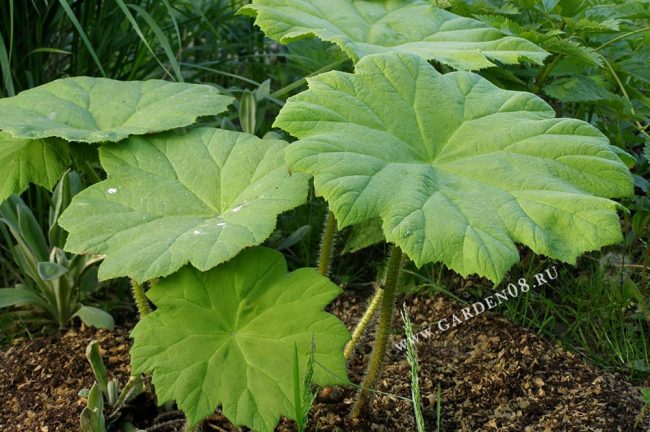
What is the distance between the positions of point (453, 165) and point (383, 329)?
0.42 m

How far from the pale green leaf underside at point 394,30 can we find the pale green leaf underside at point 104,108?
265mm

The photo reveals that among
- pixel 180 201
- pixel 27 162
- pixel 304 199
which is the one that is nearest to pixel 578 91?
pixel 304 199

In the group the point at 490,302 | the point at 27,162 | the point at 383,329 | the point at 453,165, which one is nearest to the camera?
the point at 453,165

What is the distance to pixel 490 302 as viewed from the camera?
102 inches

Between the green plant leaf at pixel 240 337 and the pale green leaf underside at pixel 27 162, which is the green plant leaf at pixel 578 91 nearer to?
the green plant leaf at pixel 240 337

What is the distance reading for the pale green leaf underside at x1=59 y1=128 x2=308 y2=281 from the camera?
1652 millimetres

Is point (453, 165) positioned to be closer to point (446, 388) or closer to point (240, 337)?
point (240, 337)

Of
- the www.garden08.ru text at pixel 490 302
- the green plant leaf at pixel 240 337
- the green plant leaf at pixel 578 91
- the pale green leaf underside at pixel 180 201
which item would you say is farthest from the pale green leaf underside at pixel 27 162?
the green plant leaf at pixel 578 91

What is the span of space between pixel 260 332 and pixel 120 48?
1.67m

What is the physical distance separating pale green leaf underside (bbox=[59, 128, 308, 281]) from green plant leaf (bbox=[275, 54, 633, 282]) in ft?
0.57

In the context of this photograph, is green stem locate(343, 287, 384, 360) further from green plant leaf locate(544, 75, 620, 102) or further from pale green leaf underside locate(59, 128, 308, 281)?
green plant leaf locate(544, 75, 620, 102)

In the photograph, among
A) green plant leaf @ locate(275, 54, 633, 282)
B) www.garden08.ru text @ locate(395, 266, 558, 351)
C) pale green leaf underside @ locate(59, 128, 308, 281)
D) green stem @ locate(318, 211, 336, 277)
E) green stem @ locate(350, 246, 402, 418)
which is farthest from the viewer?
www.garden08.ru text @ locate(395, 266, 558, 351)

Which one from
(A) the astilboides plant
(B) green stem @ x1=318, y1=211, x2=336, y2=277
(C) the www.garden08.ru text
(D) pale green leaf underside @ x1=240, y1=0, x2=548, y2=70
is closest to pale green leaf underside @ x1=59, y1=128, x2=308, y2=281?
(A) the astilboides plant

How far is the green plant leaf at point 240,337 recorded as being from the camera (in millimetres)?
1688
